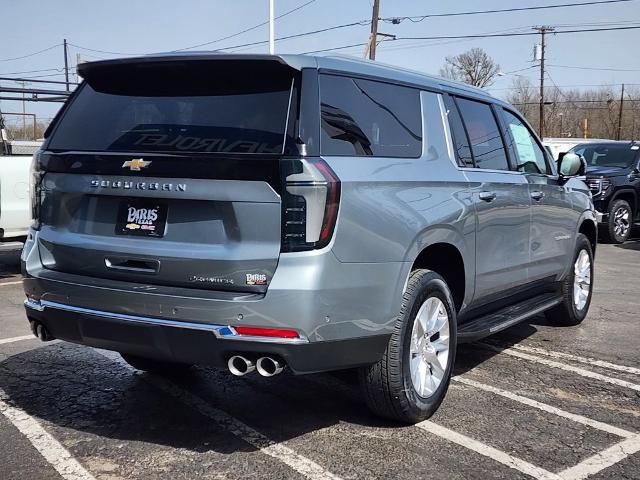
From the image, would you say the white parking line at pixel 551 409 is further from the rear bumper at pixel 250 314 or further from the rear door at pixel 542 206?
the rear bumper at pixel 250 314

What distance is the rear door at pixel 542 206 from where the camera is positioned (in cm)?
544

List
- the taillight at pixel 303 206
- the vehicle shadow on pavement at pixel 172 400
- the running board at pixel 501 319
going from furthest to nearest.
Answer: the running board at pixel 501 319 < the vehicle shadow on pavement at pixel 172 400 < the taillight at pixel 303 206

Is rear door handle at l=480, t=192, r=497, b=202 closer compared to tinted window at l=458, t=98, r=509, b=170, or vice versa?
rear door handle at l=480, t=192, r=497, b=202

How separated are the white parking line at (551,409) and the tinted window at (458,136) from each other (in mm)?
1474

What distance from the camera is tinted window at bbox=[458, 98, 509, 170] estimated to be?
4.75 metres

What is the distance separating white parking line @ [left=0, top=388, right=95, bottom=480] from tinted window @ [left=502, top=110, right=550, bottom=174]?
147 inches

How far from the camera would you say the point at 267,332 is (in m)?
3.15

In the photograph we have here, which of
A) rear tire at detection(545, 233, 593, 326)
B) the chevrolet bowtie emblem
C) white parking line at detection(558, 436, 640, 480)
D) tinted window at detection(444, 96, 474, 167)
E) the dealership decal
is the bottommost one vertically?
white parking line at detection(558, 436, 640, 480)

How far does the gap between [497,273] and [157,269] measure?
2.50 meters

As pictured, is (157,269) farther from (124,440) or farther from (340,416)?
(340,416)

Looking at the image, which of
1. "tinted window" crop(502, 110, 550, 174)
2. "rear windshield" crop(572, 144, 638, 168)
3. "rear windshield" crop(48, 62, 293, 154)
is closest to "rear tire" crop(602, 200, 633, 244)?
"rear windshield" crop(572, 144, 638, 168)

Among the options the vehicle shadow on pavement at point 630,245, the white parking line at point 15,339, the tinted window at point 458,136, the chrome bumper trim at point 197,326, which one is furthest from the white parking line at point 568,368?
the vehicle shadow on pavement at point 630,245

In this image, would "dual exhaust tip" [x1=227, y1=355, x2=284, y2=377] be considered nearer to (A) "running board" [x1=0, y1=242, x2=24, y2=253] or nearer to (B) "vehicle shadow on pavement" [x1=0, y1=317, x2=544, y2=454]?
(B) "vehicle shadow on pavement" [x1=0, y1=317, x2=544, y2=454]

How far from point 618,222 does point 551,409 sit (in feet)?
34.5
